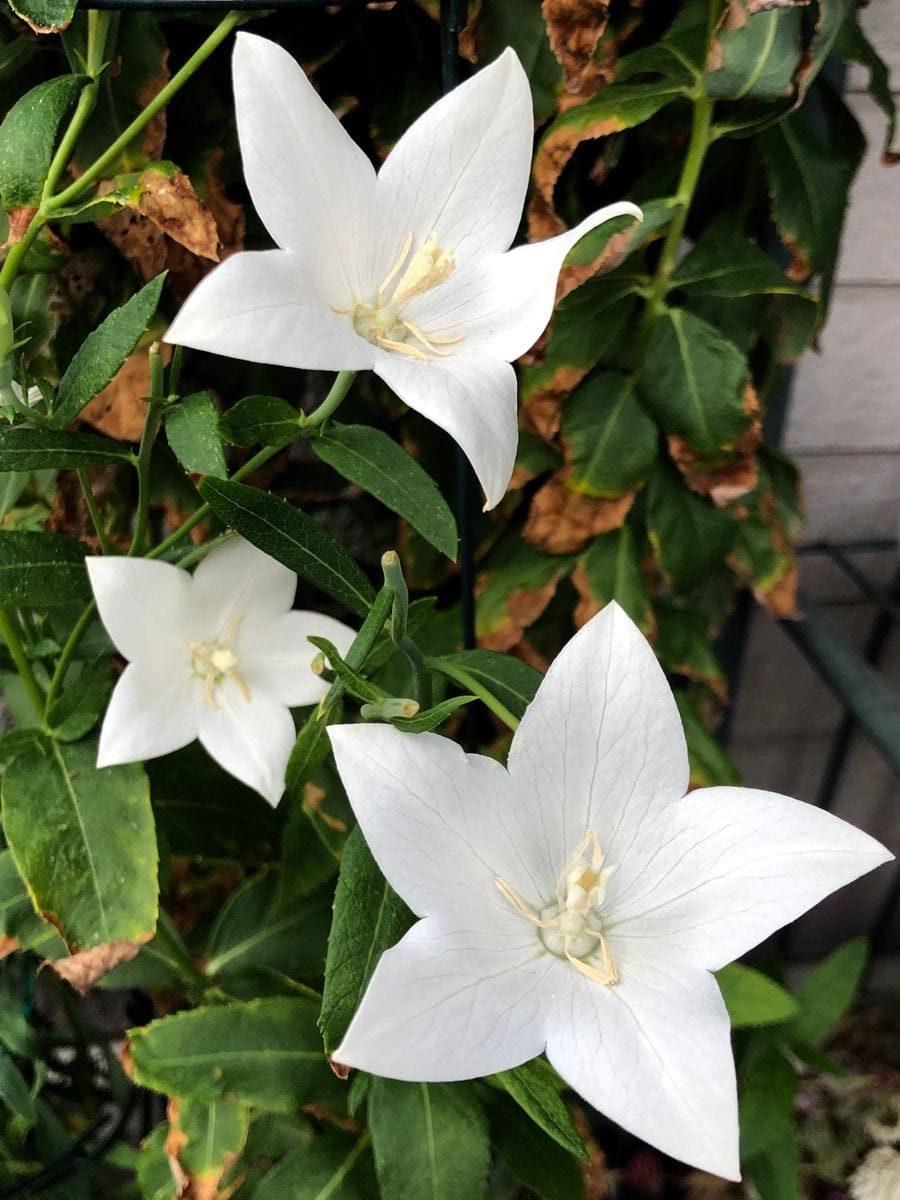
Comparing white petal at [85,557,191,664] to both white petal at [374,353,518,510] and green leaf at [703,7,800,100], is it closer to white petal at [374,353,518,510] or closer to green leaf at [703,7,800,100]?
white petal at [374,353,518,510]

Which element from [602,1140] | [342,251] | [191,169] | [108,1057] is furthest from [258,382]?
[602,1140]

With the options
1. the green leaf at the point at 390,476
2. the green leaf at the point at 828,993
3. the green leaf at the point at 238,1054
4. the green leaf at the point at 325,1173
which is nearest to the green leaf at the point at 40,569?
the green leaf at the point at 390,476

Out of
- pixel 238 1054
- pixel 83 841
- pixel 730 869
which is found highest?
pixel 730 869

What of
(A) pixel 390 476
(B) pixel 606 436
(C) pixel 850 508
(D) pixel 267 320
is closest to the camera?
(D) pixel 267 320

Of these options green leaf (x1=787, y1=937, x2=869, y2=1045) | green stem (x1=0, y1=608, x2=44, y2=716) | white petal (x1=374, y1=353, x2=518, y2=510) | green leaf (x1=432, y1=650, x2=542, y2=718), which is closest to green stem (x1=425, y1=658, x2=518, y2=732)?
green leaf (x1=432, y1=650, x2=542, y2=718)

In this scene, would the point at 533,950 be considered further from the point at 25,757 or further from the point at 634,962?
the point at 25,757

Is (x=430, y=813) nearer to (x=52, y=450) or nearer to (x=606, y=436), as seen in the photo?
(x=52, y=450)

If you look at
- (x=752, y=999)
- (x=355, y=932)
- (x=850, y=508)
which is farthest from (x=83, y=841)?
(x=850, y=508)
